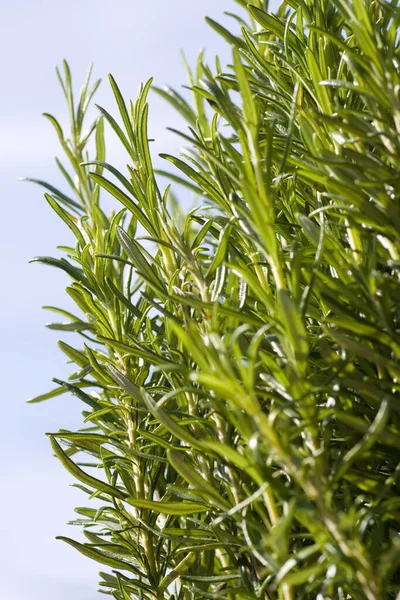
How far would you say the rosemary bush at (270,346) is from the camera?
0.56 m

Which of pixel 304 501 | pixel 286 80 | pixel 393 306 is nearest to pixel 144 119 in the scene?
pixel 286 80

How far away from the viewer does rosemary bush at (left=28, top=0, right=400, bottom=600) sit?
0.56 m

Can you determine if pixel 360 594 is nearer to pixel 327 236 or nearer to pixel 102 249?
pixel 327 236

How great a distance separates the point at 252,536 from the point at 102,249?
0.50 metres

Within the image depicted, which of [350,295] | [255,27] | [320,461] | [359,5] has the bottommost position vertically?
[320,461]

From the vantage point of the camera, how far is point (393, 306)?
A: 64 centimetres

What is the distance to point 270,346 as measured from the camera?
0.74 m

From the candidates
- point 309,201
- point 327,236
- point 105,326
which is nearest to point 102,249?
point 105,326

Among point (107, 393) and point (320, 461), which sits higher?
point (107, 393)

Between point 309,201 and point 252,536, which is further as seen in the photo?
point 309,201

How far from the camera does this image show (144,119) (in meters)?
0.90

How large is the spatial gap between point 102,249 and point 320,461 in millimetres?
548

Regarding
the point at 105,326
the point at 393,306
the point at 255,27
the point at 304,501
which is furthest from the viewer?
the point at 255,27

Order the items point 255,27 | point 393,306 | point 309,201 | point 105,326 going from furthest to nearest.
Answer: point 255,27
point 105,326
point 309,201
point 393,306
